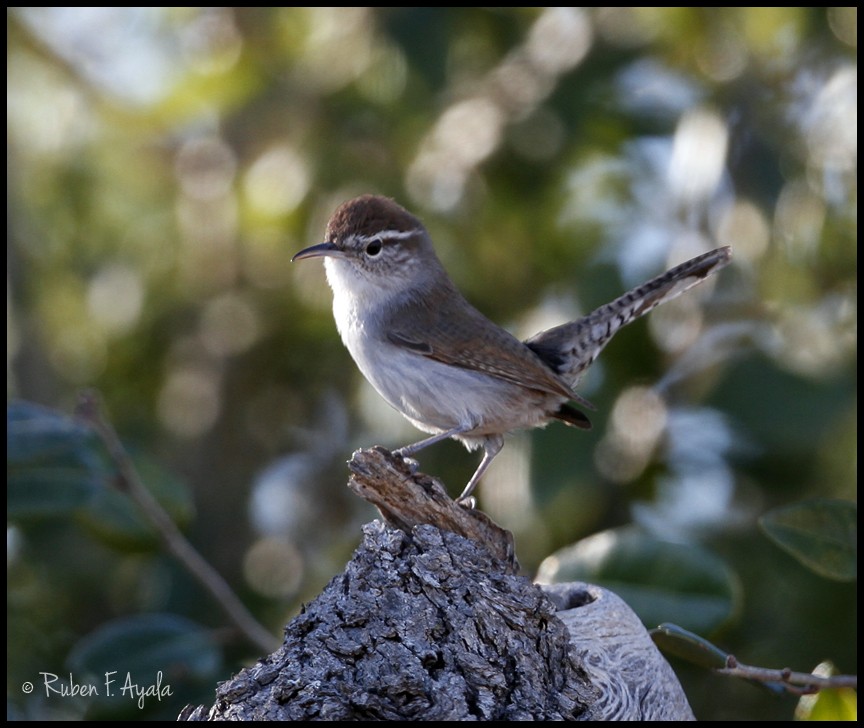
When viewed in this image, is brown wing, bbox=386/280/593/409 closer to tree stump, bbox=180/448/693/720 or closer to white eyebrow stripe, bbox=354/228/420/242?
white eyebrow stripe, bbox=354/228/420/242

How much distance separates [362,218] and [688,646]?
2.23m

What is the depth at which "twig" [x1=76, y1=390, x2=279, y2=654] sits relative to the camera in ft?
13.3

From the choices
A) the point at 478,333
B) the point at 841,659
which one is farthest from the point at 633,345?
the point at 841,659

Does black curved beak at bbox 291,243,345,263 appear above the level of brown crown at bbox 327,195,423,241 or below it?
below

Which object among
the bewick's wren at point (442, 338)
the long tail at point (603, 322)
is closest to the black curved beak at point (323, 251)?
the bewick's wren at point (442, 338)

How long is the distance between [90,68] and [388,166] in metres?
2.17

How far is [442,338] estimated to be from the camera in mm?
4254

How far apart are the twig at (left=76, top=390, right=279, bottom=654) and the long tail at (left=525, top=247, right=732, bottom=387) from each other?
1605mm

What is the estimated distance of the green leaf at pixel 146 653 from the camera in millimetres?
4238

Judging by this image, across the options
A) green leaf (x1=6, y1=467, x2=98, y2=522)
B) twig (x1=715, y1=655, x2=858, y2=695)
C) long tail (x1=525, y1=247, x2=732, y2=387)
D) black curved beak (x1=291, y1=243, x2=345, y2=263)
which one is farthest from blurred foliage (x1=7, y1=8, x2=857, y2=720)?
twig (x1=715, y1=655, x2=858, y2=695)

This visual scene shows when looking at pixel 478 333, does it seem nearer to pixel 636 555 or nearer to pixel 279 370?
pixel 636 555

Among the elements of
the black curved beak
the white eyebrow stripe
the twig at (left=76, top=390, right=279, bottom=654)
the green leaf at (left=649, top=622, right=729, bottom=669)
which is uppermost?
the white eyebrow stripe

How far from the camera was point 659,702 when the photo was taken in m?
2.79

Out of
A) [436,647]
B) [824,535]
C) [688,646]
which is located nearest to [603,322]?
[824,535]
